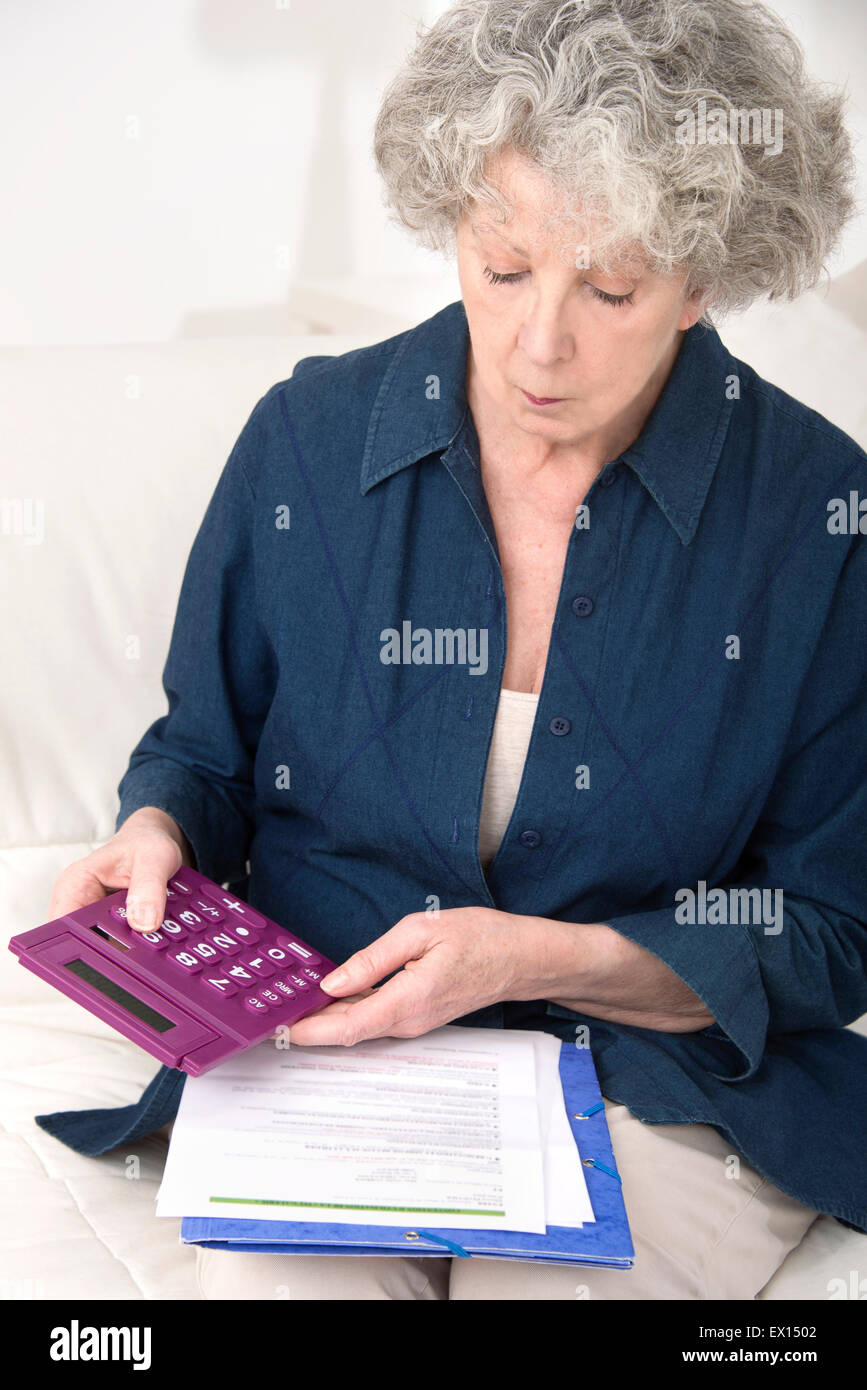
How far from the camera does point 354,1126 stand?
790 mm

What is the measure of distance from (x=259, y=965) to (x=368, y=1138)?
14cm

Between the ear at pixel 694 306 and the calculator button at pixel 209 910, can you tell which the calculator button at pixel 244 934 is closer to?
the calculator button at pixel 209 910

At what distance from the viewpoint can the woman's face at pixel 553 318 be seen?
79 cm

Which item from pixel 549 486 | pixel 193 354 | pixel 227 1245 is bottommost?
pixel 227 1245

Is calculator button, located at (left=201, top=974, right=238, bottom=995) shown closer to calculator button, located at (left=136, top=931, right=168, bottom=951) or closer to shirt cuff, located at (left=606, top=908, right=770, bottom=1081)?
calculator button, located at (left=136, top=931, right=168, bottom=951)

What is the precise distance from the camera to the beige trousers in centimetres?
79

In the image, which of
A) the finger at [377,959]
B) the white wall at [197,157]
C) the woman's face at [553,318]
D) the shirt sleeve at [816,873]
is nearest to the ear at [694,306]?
the woman's face at [553,318]

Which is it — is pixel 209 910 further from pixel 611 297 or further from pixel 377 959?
pixel 611 297

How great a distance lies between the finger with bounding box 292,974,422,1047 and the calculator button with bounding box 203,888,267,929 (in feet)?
0.33

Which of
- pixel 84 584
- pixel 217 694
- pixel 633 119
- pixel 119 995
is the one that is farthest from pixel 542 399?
pixel 84 584

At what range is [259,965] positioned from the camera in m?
0.86
